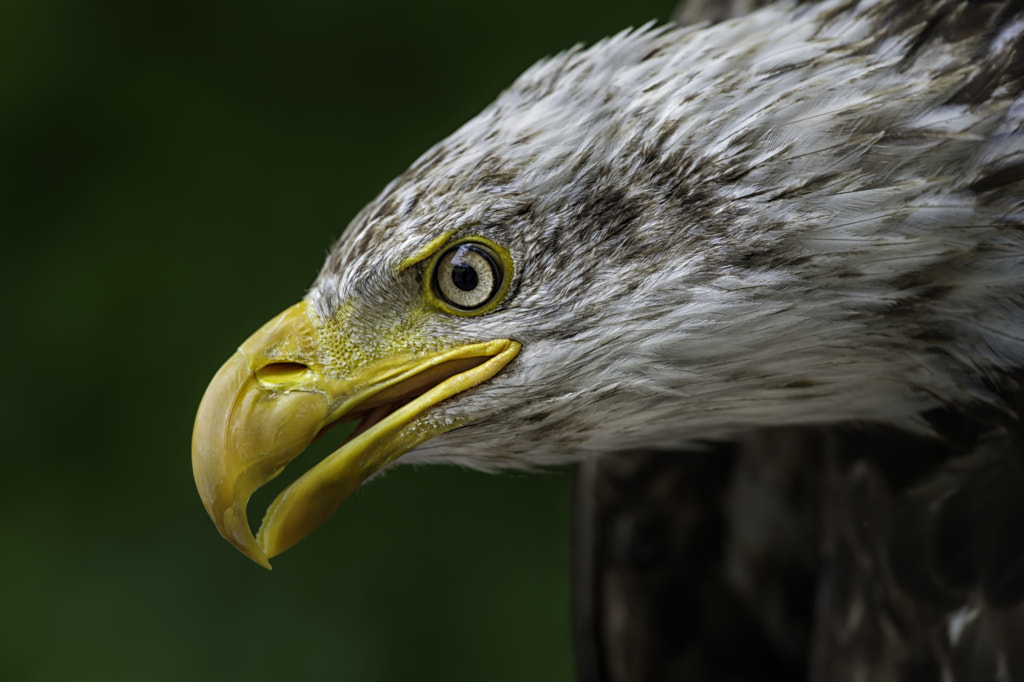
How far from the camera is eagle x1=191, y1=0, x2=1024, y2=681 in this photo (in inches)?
51.5

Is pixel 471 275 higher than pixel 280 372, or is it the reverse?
pixel 471 275

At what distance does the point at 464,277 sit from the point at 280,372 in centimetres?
29

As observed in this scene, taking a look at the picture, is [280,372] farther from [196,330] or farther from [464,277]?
[196,330]

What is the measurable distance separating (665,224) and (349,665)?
7.85 ft

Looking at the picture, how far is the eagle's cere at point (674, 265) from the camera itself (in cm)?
131

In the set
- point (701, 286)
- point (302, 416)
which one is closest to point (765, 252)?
point (701, 286)

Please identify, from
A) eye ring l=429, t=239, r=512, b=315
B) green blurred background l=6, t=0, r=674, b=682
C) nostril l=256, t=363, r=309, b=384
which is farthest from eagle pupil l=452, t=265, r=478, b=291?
green blurred background l=6, t=0, r=674, b=682

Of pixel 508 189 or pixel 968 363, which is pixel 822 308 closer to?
pixel 968 363

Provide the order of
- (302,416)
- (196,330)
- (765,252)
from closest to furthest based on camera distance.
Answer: (765,252) < (302,416) < (196,330)

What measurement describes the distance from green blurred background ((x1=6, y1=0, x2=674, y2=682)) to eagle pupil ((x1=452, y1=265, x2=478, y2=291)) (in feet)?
6.25

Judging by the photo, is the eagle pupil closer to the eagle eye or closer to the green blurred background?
the eagle eye

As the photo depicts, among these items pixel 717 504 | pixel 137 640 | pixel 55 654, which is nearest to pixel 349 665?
pixel 137 640

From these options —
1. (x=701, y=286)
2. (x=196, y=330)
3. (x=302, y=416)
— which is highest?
(x=196, y=330)

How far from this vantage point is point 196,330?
11.0ft
